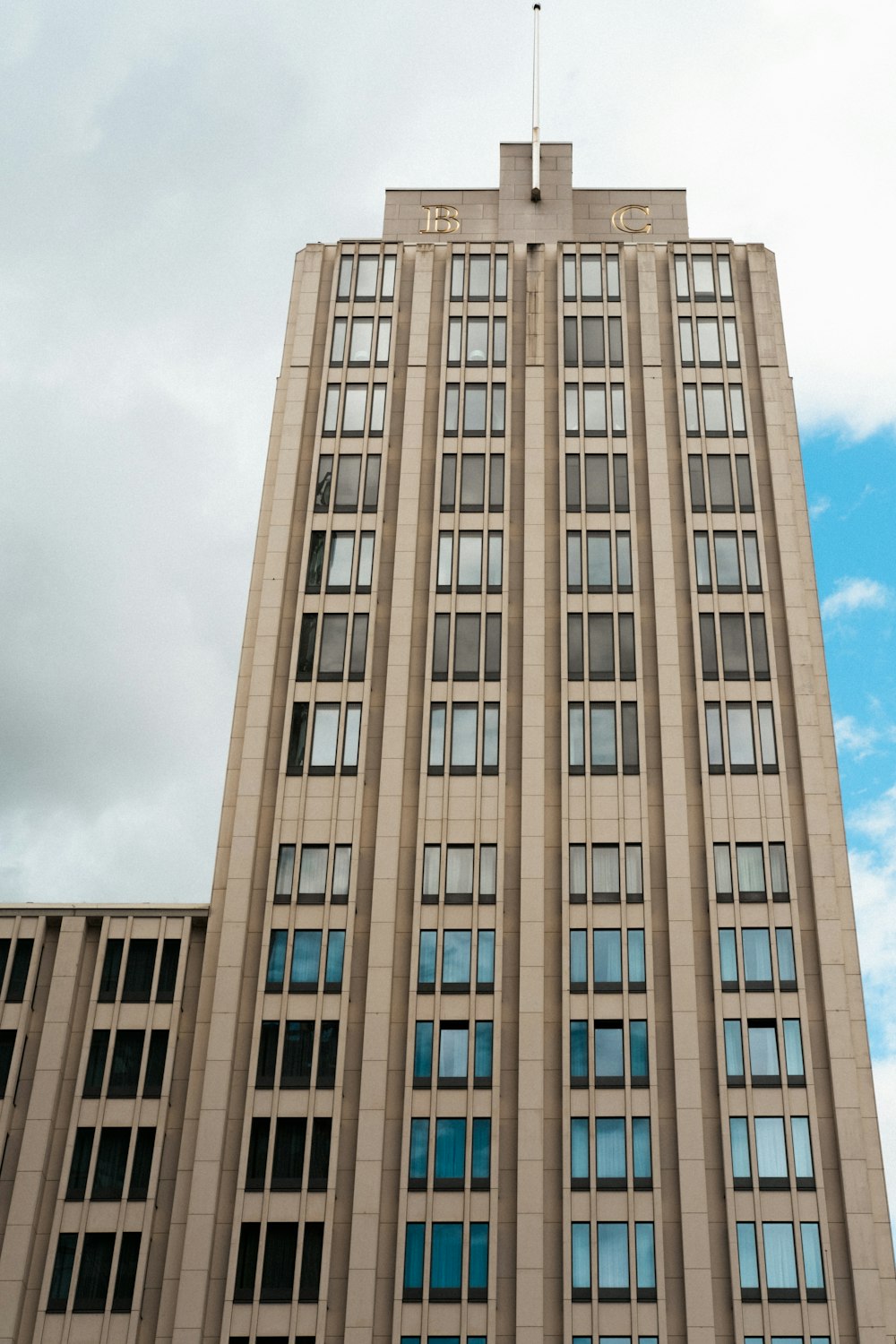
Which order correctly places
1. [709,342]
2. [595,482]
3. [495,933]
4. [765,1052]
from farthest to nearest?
[709,342], [595,482], [495,933], [765,1052]

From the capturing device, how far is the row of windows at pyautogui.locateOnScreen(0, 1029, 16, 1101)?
170 feet

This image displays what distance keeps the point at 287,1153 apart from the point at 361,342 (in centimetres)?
4159

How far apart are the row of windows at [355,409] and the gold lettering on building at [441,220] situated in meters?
14.1

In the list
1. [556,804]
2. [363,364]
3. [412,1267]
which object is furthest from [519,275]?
[412,1267]

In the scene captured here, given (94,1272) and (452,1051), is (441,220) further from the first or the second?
(94,1272)

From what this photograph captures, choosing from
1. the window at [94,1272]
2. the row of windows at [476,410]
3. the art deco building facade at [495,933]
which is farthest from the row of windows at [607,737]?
the window at [94,1272]

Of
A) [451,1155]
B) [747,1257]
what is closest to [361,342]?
[451,1155]

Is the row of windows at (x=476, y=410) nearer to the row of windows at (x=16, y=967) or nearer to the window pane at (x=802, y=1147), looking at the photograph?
the row of windows at (x=16, y=967)

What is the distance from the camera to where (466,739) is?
5825 cm

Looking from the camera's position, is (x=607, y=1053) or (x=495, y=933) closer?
(x=607, y=1053)

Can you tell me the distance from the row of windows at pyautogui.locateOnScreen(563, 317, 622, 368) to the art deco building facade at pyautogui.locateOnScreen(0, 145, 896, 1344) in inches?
9.5

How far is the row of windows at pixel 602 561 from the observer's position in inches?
2451

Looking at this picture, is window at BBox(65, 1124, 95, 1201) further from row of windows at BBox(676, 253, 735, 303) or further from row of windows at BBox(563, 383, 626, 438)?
row of windows at BBox(676, 253, 735, 303)

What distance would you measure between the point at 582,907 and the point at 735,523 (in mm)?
21191
